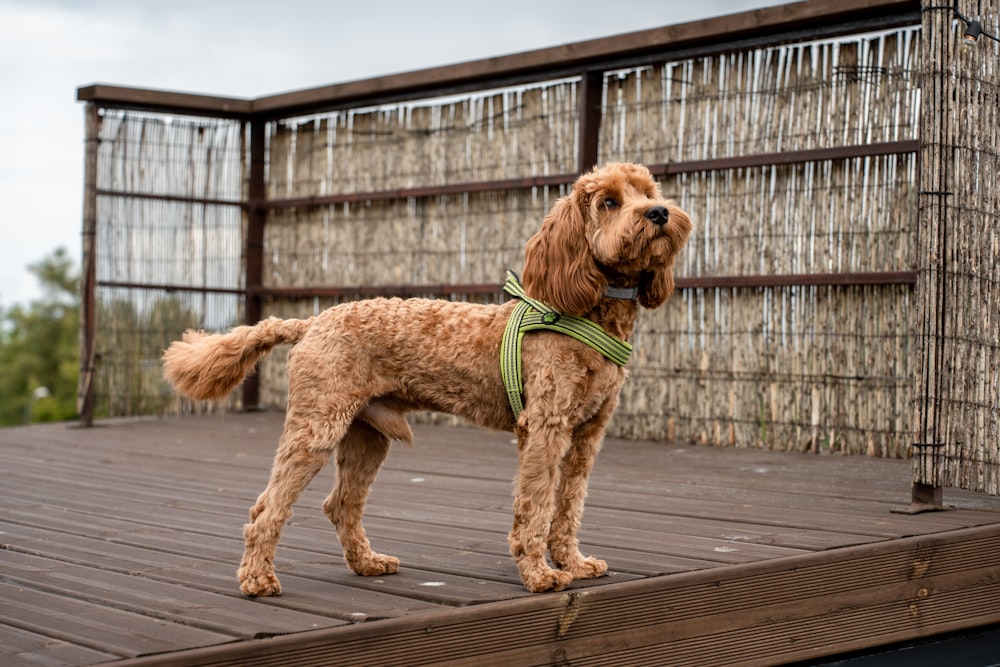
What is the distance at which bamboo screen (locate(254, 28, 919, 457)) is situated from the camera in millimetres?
6688

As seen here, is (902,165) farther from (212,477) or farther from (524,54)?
(212,477)

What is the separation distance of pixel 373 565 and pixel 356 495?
245mm

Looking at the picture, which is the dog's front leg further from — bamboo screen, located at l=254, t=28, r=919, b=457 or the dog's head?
bamboo screen, located at l=254, t=28, r=919, b=457

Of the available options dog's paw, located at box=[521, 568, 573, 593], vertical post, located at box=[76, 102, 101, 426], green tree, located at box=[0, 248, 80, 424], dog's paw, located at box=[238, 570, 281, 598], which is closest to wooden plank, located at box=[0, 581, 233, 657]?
dog's paw, located at box=[238, 570, 281, 598]

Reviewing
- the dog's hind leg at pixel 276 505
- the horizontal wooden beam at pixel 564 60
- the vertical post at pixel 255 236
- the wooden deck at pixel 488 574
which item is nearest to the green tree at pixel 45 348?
the vertical post at pixel 255 236

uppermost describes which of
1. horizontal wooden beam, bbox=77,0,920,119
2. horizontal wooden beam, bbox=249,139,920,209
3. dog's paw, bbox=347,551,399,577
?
horizontal wooden beam, bbox=77,0,920,119

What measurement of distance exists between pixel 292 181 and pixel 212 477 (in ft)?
14.9

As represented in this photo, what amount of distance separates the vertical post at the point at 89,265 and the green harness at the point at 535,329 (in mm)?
6620

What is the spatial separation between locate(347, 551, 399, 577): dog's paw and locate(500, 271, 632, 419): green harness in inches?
26.8

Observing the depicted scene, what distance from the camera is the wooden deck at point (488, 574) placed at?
2.89m

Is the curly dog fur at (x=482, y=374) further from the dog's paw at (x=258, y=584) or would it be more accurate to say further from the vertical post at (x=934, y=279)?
the vertical post at (x=934, y=279)

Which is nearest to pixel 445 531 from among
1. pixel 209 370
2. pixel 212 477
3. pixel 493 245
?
pixel 209 370

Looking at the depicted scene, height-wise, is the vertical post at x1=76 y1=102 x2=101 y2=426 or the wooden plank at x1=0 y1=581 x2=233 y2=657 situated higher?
the vertical post at x1=76 y1=102 x2=101 y2=426

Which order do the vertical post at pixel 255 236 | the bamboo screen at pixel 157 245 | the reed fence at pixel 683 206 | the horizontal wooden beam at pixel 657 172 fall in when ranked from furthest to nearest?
the vertical post at pixel 255 236 < the bamboo screen at pixel 157 245 < the horizontal wooden beam at pixel 657 172 < the reed fence at pixel 683 206
